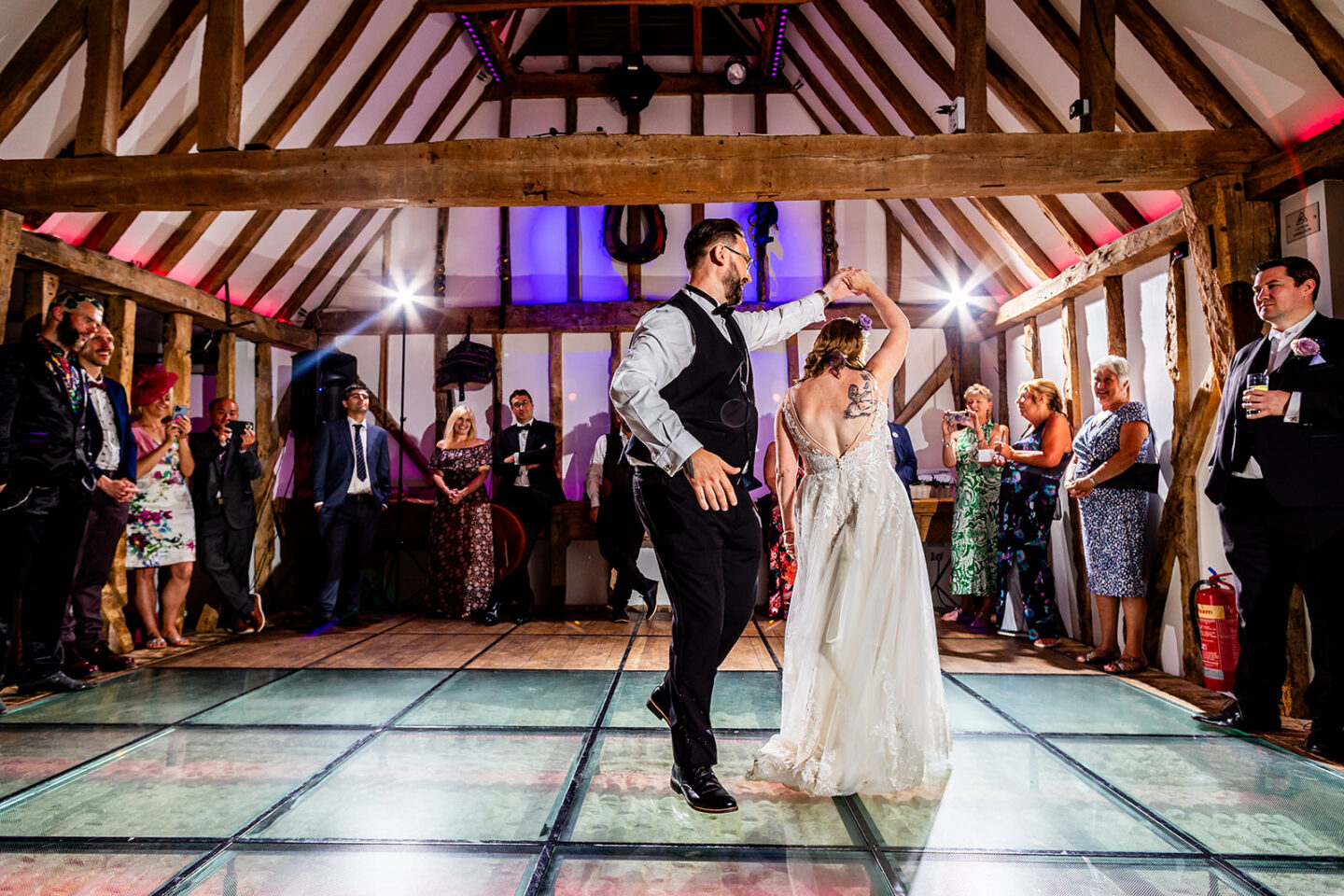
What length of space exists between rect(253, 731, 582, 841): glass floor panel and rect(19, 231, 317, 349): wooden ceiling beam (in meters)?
3.57

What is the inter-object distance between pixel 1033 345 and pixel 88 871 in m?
6.42

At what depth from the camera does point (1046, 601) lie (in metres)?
4.88

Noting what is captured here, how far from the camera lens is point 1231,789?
2.34 m

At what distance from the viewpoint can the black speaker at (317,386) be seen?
268 inches

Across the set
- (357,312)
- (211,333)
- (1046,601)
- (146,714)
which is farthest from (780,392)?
(146,714)

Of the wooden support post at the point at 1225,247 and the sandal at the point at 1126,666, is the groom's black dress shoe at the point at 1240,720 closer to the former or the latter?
the sandal at the point at 1126,666

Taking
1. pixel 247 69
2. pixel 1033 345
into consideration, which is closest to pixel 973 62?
pixel 1033 345

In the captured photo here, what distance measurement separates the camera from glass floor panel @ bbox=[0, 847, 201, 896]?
1740mm

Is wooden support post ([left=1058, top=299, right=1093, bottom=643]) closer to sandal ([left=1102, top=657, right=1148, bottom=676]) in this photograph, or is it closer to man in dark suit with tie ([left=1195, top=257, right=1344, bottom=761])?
sandal ([left=1102, top=657, right=1148, bottom=676])

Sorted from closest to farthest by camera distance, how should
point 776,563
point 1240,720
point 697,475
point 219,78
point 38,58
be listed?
1. point 697,475
2. point 1240,720
3. point 38,58
4. point 219,78
5. point 776,563

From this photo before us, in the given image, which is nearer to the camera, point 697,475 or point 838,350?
point 697,475

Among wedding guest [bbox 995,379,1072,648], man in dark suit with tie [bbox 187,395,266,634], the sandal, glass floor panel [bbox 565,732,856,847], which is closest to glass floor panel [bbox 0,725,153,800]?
glass floor panel [bbox 565,732,856,847]

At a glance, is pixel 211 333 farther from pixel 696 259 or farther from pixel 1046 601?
pixel 1046 601

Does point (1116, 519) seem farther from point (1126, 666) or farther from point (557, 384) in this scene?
point (557, 384)
